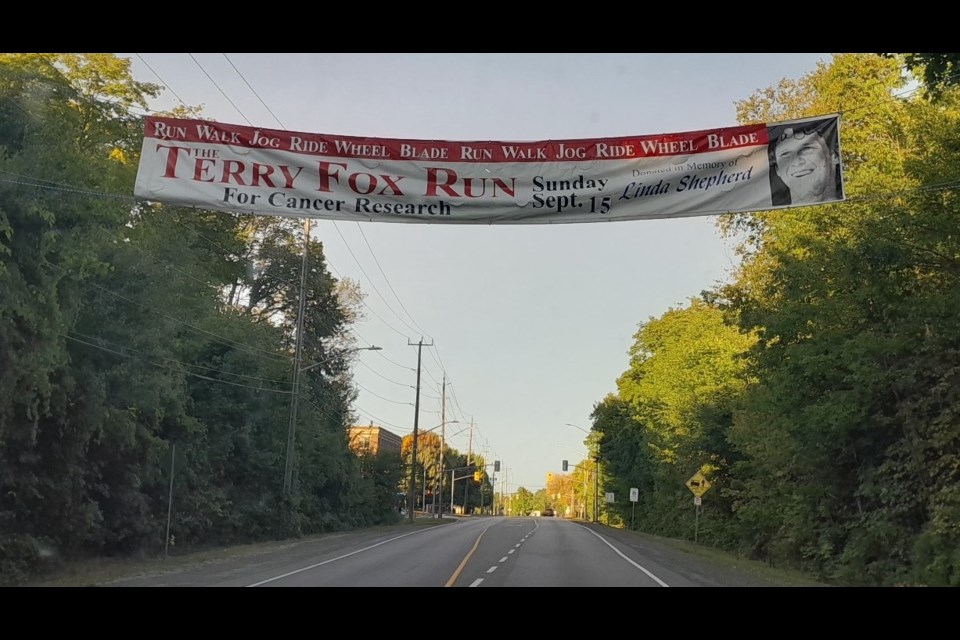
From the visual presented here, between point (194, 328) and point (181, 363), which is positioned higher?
point (194, 328)

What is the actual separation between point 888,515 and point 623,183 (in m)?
11.8

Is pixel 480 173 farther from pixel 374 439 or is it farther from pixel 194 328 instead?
pixel 374 439

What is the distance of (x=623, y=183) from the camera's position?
13773 mm

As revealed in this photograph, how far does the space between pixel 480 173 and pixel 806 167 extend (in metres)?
5.32

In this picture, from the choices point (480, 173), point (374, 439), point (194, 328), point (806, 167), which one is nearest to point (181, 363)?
point (194, 328)

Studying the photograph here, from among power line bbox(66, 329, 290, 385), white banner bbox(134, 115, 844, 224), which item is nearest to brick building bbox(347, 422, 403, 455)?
power line bbox(66, 329, 290, 385)

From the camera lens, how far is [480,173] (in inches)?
550

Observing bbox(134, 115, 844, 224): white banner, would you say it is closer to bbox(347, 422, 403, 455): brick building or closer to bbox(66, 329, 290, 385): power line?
bbox(66, 329, 290, 385): power line

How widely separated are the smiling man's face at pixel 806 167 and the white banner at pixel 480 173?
0.02 m

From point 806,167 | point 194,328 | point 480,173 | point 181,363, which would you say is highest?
point 194,328

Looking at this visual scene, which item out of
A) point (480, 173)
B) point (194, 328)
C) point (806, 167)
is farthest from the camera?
point (194, 328)

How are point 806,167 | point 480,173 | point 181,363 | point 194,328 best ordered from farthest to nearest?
1. point 194,328
2. point 181,363
3. point 480,173
4. point 806,167

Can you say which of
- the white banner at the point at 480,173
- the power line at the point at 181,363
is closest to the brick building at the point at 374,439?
the power line at the point at 181,363

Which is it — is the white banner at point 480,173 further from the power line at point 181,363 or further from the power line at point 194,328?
the power line at point 181,363
